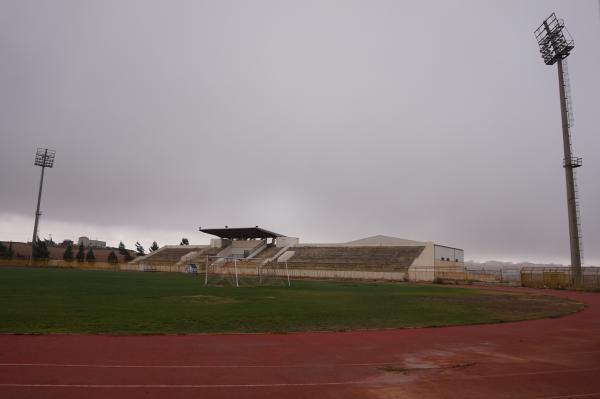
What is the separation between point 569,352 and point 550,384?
13.0 ft

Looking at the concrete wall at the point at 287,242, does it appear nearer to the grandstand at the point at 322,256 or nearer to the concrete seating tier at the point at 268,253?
the grandstand at the point at 322,256

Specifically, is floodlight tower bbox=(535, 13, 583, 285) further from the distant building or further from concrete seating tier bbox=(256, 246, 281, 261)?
the distant building

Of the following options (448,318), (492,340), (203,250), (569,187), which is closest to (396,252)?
(569,187)

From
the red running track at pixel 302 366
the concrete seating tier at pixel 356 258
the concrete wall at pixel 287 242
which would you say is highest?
the concrete wall at pixel 287 242

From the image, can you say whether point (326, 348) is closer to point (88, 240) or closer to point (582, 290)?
point (582, 290)

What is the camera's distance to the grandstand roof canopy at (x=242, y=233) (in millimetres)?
81588

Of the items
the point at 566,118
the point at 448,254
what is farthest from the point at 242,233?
the point at 566,118

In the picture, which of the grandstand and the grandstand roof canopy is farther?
the grandstand roof canopy

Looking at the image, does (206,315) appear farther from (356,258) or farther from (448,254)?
(448,254)

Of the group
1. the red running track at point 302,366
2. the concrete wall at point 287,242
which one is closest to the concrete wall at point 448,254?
the concrete wall at point 287,242

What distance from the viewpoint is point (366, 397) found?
6.81 m

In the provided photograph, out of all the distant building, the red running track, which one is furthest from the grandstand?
the distant building

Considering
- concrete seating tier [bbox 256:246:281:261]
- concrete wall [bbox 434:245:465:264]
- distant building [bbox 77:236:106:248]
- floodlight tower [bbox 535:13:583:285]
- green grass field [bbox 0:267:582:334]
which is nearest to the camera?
green grass field [bbox 0:267:582:334]

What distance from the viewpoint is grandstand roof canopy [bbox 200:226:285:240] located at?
8159 centimetres
